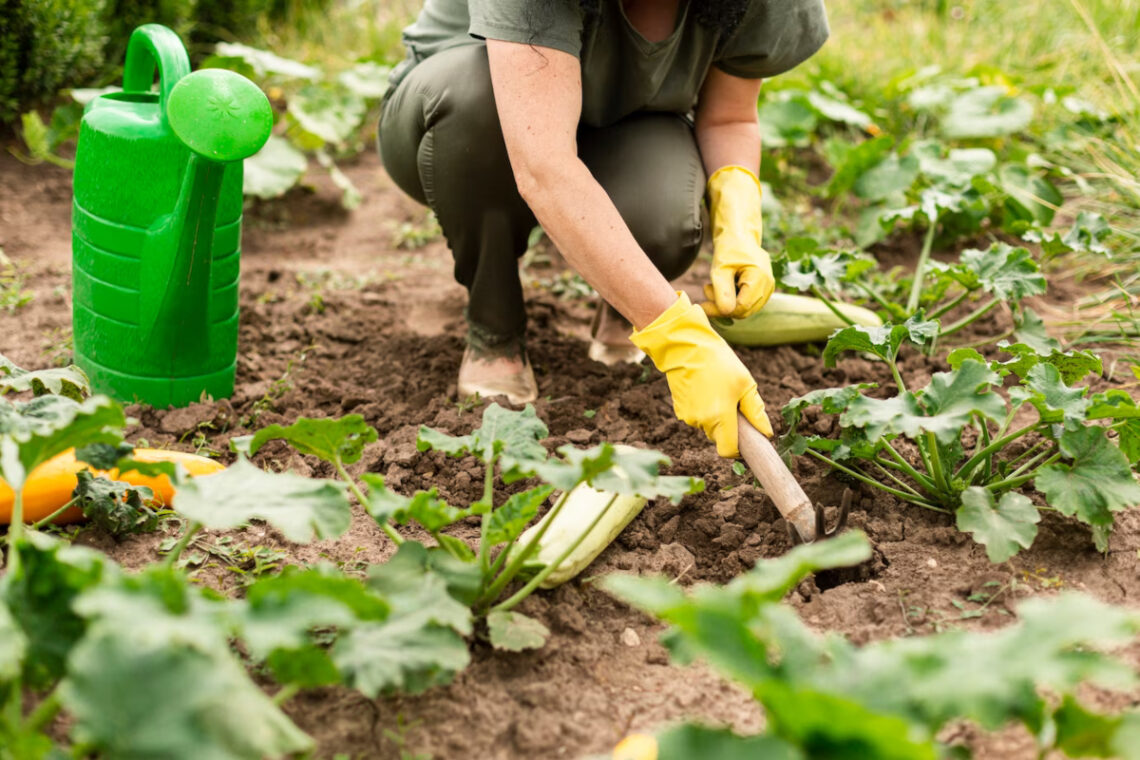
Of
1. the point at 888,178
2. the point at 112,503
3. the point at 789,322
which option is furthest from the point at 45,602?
the point at 888,178

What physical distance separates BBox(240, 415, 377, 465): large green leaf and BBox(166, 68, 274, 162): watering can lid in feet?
2.08

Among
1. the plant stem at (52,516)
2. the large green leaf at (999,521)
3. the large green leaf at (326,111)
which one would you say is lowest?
the large green leaf at (999,521)

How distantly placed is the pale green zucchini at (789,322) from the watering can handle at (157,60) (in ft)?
4.55

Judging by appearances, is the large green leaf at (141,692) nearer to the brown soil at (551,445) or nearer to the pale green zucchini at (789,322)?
the brown soil at (551,445)

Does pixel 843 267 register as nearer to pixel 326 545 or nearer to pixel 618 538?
pixel 618 538

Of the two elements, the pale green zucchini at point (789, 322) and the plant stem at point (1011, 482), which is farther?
the pale green zucchini at point (789, 322)

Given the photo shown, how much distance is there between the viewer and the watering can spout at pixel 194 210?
2.00 m

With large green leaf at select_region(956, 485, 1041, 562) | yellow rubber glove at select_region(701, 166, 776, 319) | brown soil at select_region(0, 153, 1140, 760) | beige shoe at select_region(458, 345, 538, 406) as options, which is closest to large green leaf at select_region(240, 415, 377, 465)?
brown soil at select_region(0, 153, 1140, 760)

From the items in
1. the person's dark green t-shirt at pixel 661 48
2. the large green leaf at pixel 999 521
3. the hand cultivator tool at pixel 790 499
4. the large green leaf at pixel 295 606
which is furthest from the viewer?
the person's dark green t-shirt at pixel 661 48

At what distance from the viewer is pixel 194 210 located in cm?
213

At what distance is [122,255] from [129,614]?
4.40 feet

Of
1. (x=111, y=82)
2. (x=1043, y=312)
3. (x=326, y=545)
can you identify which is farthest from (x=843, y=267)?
(x=111, y=82)

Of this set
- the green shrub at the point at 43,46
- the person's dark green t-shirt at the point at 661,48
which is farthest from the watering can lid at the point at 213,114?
the green shrub at the point at 43,46

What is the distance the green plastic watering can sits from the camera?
6.63 feet
